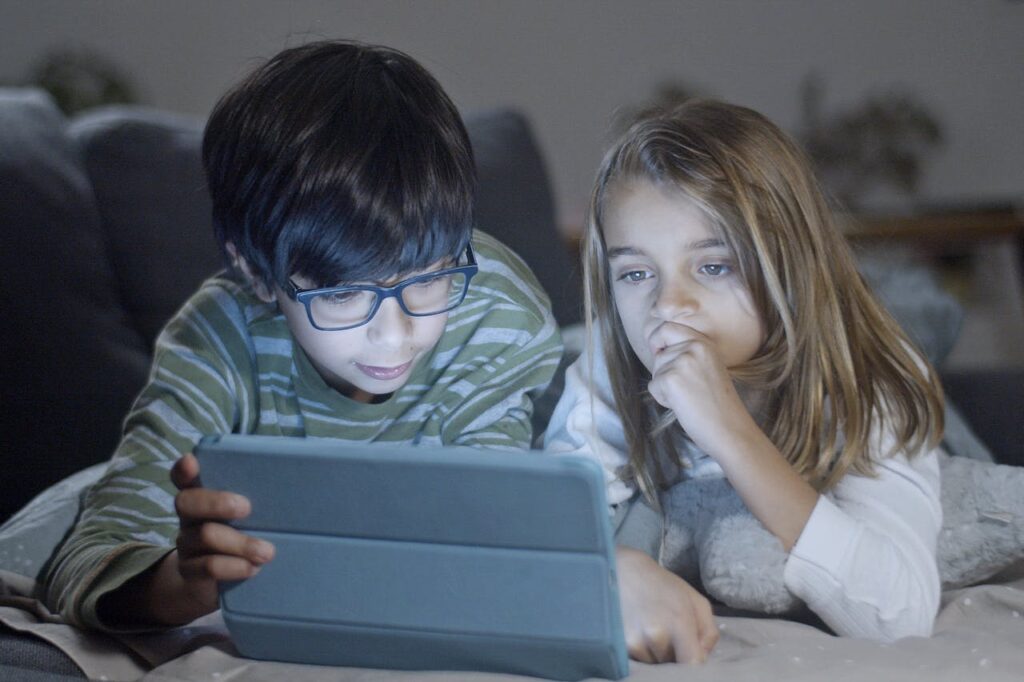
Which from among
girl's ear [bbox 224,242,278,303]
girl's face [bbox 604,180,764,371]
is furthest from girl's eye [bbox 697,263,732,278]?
girl's ear [bbox 224,242,278,303]

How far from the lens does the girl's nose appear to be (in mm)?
592

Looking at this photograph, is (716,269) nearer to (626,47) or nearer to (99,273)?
(626,47)

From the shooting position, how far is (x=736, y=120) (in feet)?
2.05

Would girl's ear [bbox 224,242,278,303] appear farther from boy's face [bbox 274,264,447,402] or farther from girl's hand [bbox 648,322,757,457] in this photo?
girl's hand [bbox 648,322,757,457]

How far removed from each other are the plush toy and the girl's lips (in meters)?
0.17

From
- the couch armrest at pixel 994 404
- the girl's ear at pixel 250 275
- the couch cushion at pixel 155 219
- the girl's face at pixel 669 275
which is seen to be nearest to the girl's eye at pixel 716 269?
the girl's face at pixel 669 275

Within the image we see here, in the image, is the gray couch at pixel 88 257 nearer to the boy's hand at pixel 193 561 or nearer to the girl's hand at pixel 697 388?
the girl's hand at pixel 697 388

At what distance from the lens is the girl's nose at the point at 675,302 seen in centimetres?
59

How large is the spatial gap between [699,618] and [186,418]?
306 millimetres

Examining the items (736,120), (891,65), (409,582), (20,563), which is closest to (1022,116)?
(891,65)

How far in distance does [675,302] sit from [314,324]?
19 cm

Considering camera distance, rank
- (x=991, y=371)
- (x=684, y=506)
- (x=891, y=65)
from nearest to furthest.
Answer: (x=684, y=506) → (x=891, y=65) → (x=991, y=371)

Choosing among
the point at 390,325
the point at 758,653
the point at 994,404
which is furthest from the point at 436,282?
the point at 994,404

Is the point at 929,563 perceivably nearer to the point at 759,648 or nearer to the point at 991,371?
the point at 759,648
